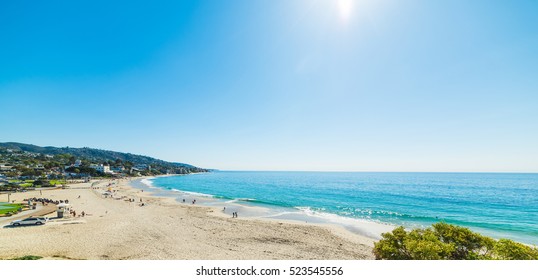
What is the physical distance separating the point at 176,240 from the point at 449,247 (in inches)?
710

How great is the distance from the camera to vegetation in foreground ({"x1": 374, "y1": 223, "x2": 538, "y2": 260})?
8.53 meters

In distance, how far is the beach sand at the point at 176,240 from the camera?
15883 millimetres

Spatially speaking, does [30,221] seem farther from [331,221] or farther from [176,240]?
[331,221]

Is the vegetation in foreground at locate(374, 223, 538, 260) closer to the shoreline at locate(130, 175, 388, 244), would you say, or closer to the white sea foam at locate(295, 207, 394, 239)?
the shoreline at locate(130, 175, 388, 244)

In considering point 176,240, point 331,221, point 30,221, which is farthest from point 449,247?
point 30,221

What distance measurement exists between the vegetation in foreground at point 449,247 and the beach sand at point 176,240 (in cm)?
736

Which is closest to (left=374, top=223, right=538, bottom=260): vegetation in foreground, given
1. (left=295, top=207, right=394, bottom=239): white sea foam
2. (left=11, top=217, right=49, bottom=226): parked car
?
(left=295, top=207, right=394, bottom=239): white sea foam

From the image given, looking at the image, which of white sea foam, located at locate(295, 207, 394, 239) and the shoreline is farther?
white sea foam, located at locate(295, 207, 394, 239)

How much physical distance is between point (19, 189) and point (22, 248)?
52583 mm

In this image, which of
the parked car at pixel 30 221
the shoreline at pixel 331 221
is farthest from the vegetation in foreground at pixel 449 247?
the parked car at pixel 30 221

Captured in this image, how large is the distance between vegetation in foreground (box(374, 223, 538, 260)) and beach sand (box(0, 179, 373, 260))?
7357 millimetres

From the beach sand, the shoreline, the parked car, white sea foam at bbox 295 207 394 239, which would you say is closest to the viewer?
the beach sand
